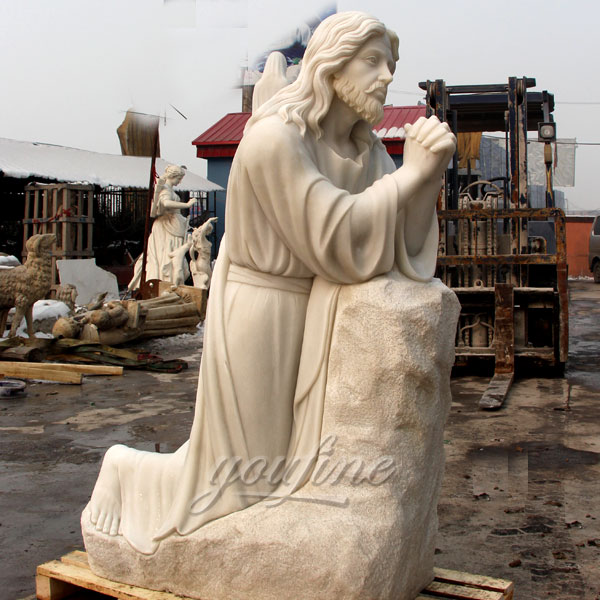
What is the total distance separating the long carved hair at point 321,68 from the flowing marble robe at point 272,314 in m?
0.06

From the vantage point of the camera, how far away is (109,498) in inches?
124

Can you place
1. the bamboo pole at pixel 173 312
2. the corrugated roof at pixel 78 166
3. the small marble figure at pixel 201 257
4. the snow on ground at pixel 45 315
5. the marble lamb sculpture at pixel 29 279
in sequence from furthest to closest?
the corrugated roof at pixel 78 166 → the small marble figure at pixel 201 257 → the bamboo pole at pixel 173 312 → the snow on ground at pixel 45 315 → the marble lamb sculpture at pixel 29 279

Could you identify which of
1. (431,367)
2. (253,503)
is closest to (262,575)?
(253,503)

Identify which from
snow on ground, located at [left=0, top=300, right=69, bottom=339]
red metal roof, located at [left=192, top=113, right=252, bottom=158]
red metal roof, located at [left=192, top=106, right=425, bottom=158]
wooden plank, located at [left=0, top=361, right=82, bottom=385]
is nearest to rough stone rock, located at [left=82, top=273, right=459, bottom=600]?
wooden plank, located at [left=0, top=361, right=82, bottom=385]

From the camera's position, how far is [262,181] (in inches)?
108

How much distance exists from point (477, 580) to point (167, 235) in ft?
39.1

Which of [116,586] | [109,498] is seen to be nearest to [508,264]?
[109,498]

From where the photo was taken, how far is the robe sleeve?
2.71m

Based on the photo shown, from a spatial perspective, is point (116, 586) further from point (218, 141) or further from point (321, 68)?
point (218, 141)

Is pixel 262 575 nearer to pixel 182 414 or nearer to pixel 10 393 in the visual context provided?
pixel 182 414

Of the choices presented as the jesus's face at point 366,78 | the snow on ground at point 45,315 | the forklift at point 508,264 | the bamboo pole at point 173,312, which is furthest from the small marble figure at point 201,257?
the jesus's face at point 366,78

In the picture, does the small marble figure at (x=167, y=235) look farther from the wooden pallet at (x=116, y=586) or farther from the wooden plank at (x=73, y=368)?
the wooden pallet at (x=116, y=586)

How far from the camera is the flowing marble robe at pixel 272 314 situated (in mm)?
2756

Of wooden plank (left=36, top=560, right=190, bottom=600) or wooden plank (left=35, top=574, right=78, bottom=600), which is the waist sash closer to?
wooden plank (left=36, top=560, right=190, bottom=600)
